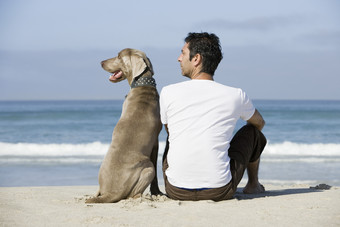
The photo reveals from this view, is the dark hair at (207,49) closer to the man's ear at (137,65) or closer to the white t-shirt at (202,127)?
the white t-shirt at (202,127)

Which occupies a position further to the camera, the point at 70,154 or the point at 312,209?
the point at 70,154

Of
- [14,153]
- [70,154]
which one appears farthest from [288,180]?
[14,153]

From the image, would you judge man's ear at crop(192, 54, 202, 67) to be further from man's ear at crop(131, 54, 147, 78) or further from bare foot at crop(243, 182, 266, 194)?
bare foot at crop(243, 182, 266, 194)

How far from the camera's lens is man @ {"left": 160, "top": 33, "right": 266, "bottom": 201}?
333 cm

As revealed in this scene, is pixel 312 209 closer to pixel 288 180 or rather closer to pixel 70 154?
pixel 288 180

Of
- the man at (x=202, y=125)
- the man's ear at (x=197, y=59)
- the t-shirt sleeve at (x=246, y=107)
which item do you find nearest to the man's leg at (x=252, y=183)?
the man at (x=202, y=125)

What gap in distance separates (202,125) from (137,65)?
45.9 inches

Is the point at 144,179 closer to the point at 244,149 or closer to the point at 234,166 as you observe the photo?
the point at 234,166

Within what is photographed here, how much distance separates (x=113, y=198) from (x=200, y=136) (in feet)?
3.45

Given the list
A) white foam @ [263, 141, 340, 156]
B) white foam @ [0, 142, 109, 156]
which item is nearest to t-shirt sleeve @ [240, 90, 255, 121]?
white foam @ [263, 141, 340, 156]

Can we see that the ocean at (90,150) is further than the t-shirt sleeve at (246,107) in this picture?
Yes

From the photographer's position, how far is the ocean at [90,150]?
7.83m

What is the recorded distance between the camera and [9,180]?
7.36 metres

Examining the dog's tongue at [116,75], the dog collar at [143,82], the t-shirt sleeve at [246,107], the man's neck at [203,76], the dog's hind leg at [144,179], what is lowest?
the dog's hind leg at [144,179]
